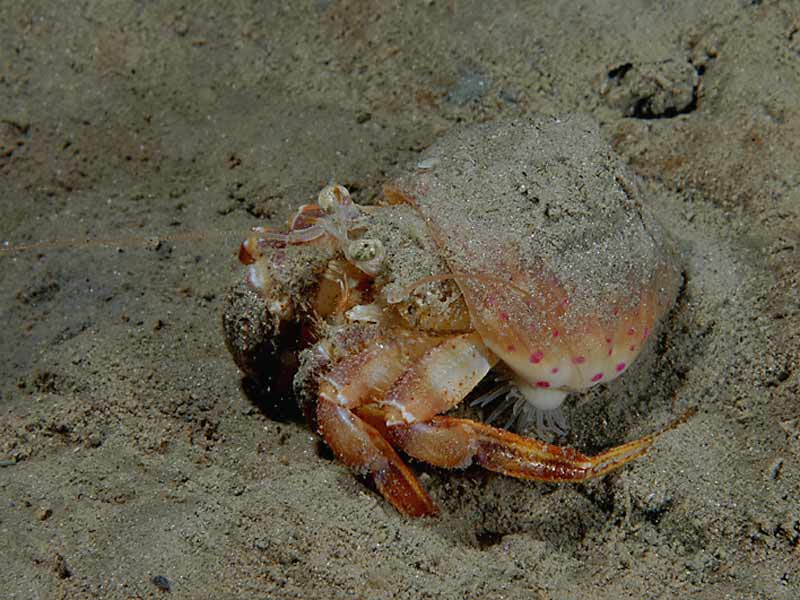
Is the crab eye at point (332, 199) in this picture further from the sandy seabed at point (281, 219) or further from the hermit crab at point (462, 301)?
the sandy seabed at point (281, 219)

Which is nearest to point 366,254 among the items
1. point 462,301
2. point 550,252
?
point 462,301

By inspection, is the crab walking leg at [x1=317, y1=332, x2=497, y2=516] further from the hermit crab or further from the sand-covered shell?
the sand-covered shell

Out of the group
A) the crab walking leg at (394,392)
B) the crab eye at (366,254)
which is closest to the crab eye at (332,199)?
the crab eye at (366,254)

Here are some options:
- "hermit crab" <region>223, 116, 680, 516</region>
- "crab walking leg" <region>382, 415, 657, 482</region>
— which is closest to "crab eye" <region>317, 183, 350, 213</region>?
"hermit crab" <region>223, 116, 680, 516</region>

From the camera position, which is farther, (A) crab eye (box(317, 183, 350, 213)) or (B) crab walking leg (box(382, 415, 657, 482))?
(A) crab eye (box(317, 183, 350, 213))

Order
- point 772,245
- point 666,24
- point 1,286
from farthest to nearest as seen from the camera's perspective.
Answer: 1. point 666,24
2. point 1,286
3. point 772,245

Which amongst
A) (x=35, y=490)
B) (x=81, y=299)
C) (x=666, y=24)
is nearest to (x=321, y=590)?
(x=35, y=490)

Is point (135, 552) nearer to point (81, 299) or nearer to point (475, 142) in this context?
point (81, 299)

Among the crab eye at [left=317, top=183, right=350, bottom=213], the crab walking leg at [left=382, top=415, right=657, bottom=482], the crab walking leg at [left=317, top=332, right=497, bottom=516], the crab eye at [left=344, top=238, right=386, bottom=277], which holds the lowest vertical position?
the crab walking leg at [left=382, top=415, right=657, bottom=482]
